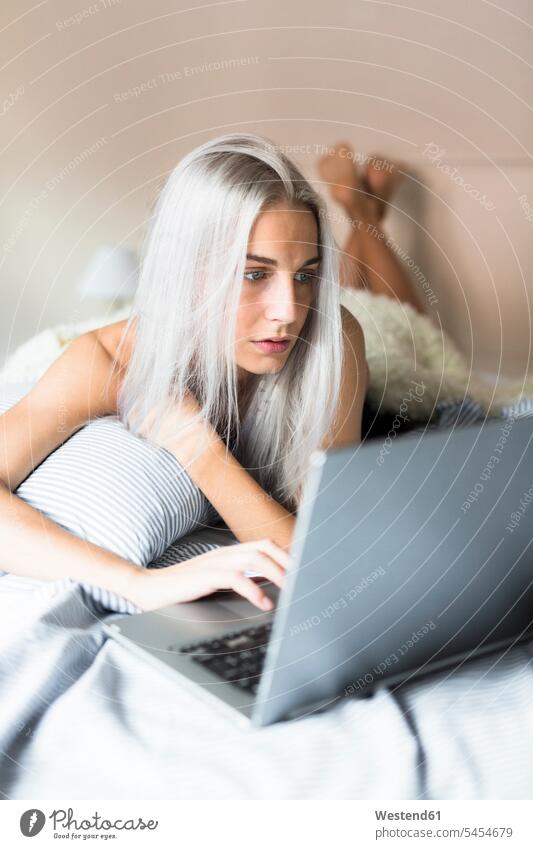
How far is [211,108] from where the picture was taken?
4.60ft

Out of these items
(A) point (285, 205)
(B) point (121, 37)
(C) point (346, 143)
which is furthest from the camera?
(C) point (346, 143)

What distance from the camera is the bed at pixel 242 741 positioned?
0.46 m

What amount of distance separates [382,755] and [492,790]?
0.20ft

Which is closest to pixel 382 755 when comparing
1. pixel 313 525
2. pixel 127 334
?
pixel 313 525

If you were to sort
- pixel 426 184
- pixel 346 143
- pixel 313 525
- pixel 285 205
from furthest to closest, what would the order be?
pixel 426 184 → pixel 346 143 → pixel 285 205 → pixel 313 525

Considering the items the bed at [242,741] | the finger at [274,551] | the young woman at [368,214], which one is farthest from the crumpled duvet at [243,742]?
the young woman at [368,214]

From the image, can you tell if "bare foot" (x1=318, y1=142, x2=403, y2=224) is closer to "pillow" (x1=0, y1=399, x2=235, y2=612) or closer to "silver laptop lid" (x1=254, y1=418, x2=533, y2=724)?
"pillow" (x1=0, y1=399, x2=235, y2=612)

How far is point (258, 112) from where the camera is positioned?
146 cm

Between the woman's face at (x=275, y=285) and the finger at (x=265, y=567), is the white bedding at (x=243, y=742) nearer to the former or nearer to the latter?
the finger at (x=265, y=567)

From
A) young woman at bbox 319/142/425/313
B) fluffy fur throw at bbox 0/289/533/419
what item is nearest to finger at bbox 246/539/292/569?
fluffy fur throw at bbox 0/289/533/419

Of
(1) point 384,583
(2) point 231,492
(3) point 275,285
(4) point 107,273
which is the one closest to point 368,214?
(4) point 107,273

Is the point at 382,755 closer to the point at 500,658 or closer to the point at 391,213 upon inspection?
the point at 500,658

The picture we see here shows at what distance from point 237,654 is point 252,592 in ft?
0.20

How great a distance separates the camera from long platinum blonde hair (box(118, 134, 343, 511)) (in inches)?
30.7
